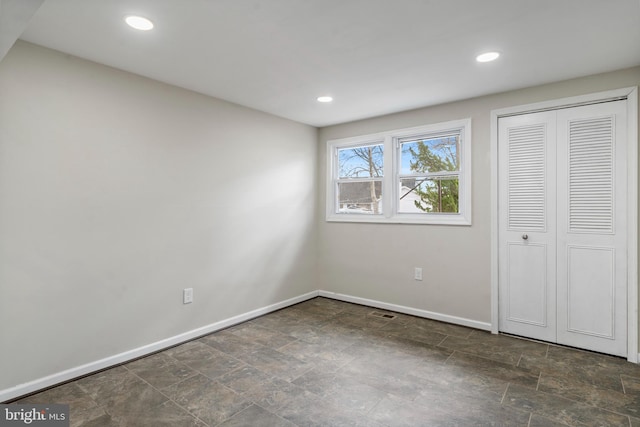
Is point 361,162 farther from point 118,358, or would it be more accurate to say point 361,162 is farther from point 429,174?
point 118,358

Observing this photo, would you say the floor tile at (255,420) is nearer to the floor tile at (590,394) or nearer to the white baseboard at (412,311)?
the floor tile at (590,394)

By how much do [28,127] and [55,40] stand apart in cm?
60

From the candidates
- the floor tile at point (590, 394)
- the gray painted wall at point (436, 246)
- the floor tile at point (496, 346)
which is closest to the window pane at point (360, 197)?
the gray painted wall at point (436, 246)

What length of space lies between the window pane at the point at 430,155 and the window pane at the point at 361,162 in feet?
1.13

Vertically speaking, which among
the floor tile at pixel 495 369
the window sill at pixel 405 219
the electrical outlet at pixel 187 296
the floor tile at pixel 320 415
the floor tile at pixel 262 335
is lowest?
the floor tile at pixel 495 369

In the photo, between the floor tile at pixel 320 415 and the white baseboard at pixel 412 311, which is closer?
the floor tile at pixel 320 415

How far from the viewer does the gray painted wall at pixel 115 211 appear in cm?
224

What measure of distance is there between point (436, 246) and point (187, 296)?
8.53ft

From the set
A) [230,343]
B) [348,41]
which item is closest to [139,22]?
[348,41]

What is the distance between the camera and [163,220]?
2986 millimetres

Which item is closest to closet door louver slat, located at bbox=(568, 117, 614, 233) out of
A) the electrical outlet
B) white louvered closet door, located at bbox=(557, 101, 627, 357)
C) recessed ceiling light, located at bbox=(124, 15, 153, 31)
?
white louvered closet door, located at bbox=(557, 101, 627, 357)

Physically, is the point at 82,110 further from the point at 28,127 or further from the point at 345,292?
the point at 345,292

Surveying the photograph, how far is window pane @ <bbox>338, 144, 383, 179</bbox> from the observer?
14.2 ft

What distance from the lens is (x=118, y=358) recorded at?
2676mm
